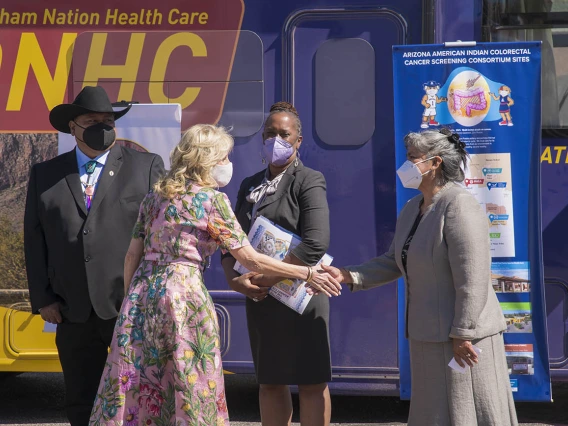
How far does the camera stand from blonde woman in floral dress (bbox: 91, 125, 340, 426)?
3.50m

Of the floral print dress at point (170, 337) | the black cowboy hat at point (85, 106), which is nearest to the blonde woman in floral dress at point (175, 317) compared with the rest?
the floral print dress at point (170, 337)

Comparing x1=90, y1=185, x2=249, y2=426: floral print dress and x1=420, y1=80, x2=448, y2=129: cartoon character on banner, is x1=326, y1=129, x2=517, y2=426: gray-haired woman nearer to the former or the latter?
x1=90, y1=185, x2=249, y2=426: floral print dress

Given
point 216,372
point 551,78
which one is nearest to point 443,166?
point 216,372

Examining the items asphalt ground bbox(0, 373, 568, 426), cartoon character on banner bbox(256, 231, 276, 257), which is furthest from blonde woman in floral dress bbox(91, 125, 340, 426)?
asphalt ground bbox(0, 373, 568, 426)

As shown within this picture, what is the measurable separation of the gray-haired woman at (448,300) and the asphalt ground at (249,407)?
207cm

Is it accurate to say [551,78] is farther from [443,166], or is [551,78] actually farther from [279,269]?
[279,269]

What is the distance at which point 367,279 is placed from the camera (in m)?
4.04

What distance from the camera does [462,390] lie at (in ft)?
11.4

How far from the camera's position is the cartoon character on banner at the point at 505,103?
4.77 meters

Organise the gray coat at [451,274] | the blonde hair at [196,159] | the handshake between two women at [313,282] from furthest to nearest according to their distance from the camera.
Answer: the handshake between two women at [313,282]
the blonde hair at [196,159]
the gray coat at [451,274]

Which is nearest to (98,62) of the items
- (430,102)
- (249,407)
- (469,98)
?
(430,102)

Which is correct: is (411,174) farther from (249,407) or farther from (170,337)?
(249,407)

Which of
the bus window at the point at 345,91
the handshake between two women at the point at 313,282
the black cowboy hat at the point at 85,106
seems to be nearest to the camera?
the handshake between two women at the point at 313,282

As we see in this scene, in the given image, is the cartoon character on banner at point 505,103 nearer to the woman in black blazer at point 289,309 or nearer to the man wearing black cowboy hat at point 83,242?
the woman in black blazer at point 289,309
